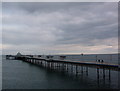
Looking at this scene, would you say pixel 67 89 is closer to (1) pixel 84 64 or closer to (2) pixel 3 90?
(2) pixel 3 90

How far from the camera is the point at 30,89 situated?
33.8 metres

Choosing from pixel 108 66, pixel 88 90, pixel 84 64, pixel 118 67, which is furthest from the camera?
pixel 84 64

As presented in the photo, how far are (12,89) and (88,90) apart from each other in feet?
58.6

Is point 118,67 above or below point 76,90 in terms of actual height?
above

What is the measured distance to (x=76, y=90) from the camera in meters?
32.8

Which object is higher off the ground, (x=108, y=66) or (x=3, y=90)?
(x=108, y=66)

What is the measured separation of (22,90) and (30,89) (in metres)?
1.85

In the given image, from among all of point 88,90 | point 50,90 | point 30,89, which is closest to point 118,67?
point 88,90

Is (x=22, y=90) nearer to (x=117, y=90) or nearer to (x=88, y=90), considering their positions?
(x=88, y=90)

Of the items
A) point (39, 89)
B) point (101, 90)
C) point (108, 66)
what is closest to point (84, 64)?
point (108, 66)

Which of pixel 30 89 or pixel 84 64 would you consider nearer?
pixel 30 89

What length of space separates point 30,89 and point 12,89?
4.38 metres

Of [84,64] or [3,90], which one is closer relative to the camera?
[3,90]

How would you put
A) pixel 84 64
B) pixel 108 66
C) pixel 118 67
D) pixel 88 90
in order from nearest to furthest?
pixel 88 90, pixel 118 67, pixel 108 66, pixel 84 64
